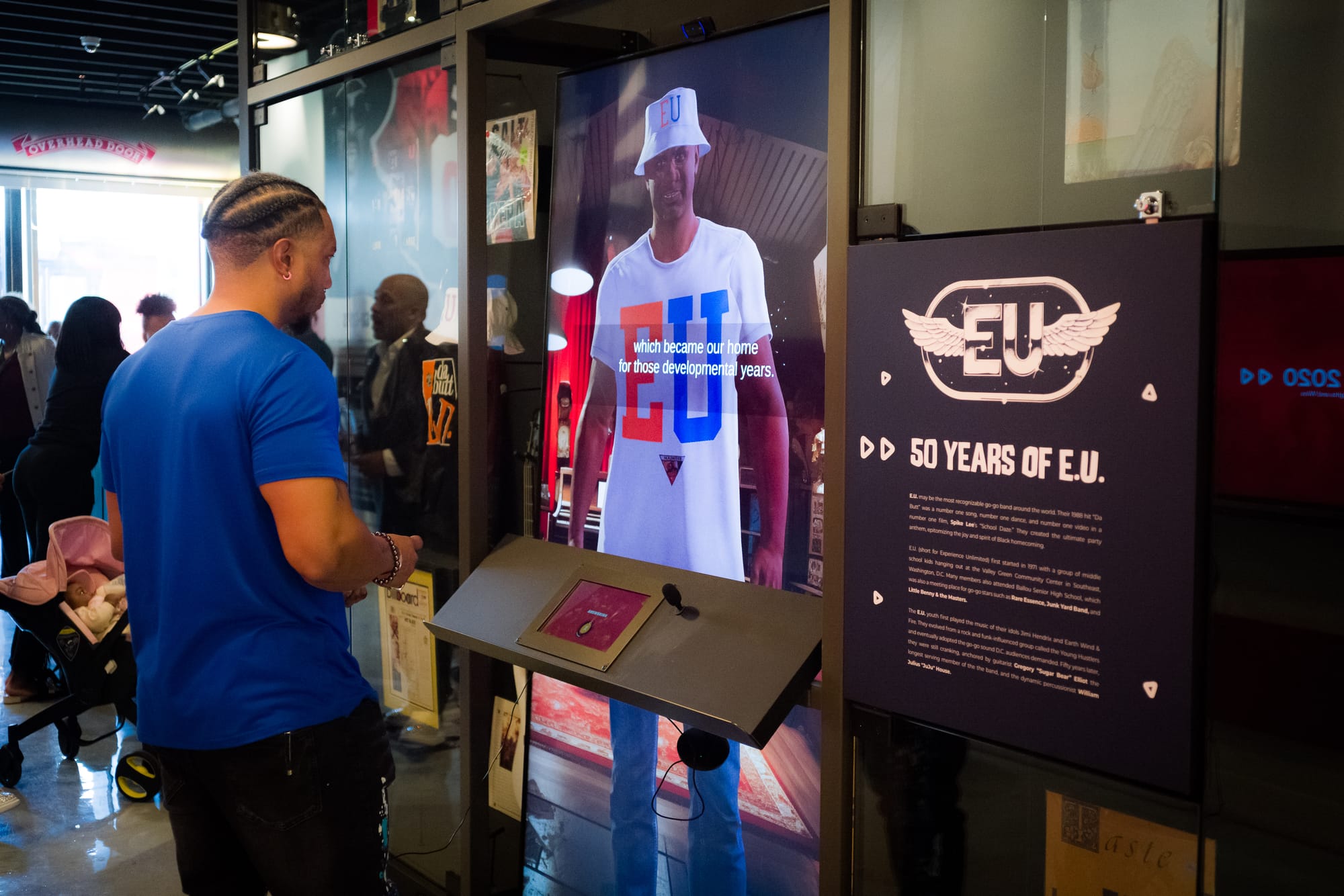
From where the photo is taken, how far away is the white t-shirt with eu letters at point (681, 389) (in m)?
2.02

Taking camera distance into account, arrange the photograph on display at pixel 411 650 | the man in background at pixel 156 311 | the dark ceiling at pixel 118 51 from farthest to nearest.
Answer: the dark ceiling at pixel 118 51 → the man in background at pixel 156 311 → the photograph on display at pixel 411 650

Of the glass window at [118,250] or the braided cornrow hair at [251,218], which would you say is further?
the glass window at [118,250]

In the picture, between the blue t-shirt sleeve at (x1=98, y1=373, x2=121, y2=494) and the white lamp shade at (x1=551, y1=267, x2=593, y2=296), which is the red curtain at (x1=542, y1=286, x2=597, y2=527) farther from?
the blue t-shirt sleeve at (x1=98, y1=373, x2=121, y2=494)

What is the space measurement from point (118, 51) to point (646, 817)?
315 inches

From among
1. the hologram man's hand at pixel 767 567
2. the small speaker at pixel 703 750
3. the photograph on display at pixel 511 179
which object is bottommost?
the small speaker at pixel 703 750

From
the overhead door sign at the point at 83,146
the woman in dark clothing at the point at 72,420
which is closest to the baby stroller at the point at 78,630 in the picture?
the woman in dark clothing at the point at 72,420

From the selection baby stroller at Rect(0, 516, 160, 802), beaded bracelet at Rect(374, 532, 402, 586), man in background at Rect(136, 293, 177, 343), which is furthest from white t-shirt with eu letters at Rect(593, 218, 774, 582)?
man in background at Rect(136, 293, 177, 343)

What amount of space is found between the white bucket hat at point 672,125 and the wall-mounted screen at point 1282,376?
3.52 feet

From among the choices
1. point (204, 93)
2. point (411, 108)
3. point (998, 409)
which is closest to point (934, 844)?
point (998, 409)

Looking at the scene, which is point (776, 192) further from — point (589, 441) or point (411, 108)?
point (411, 108)

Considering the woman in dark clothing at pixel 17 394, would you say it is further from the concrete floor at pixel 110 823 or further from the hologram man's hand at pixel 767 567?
the hologram man's hand at pixel 767 567

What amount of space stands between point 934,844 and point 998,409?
2.36 ft

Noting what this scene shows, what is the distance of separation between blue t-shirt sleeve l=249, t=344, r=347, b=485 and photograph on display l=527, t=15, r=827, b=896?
2.54ft

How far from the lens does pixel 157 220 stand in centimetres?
1059
